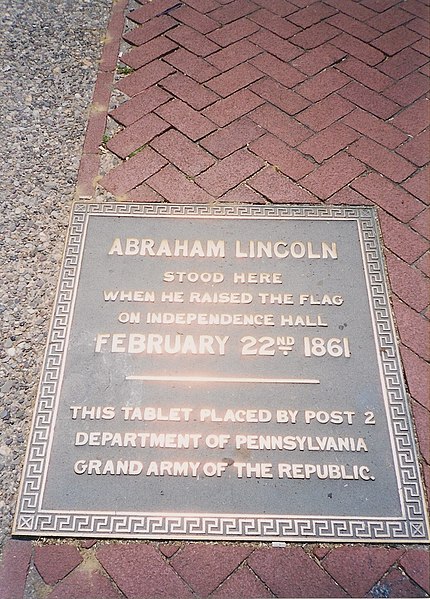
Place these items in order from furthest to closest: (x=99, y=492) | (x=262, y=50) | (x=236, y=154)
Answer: (x=262, y=50)
(x=236, y=154)
(x=99, y=492)

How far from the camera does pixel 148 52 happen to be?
3.26 meters

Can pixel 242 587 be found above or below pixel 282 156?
below

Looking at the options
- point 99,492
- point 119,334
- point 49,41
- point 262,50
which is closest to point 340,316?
point 119,334

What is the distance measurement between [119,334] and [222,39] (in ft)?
6.21

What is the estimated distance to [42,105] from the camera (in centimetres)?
307

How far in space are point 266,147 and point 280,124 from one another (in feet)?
0.57

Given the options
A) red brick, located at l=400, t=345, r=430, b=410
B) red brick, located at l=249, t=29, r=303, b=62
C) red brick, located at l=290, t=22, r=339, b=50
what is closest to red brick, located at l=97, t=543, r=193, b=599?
red brick, located at l=400, t=345, r=430, b=410

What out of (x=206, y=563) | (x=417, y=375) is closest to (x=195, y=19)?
(x=417, y=375)

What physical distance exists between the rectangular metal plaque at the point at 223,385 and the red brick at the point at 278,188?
2.9 inches

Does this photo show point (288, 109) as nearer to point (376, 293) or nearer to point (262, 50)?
point (262, 50)

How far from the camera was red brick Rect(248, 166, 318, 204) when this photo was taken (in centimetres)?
271

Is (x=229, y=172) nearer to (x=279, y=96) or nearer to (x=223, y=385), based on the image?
(x=279, y=96)

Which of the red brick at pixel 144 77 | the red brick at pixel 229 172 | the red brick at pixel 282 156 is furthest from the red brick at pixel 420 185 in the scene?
the red brick at pixel 144 77

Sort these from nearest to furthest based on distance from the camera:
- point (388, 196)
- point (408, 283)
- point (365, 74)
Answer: point (408, 283) → point (388, 196) → point (365, 74)
